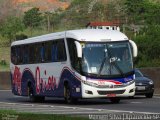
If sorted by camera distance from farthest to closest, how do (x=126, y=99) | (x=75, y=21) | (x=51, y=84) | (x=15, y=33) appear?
(x=75, y=21), (x=15, y=33), (x=126, y=99), (x=51, y=84)

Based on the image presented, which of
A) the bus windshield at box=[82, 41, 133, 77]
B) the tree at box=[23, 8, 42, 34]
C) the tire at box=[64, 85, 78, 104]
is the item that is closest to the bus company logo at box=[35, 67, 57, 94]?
the tire at box=[64, 85, 78, 104]

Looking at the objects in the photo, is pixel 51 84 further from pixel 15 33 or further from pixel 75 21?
pixel 75 21

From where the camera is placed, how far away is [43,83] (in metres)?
30.6

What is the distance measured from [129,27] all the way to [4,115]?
79.6 metres

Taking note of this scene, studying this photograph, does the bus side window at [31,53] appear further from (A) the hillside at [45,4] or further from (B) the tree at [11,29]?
(A) the hillside at [45,4]

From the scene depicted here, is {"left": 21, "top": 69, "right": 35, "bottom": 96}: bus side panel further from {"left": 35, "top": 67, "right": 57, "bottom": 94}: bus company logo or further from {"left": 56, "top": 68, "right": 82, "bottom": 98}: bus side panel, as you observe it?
{"left": 56, "top": 68, "right": 82, "bottom": 98}: bus side panel

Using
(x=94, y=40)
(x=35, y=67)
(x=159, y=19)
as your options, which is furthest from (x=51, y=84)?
(x=159, y=19)

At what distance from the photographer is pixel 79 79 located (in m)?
26.4

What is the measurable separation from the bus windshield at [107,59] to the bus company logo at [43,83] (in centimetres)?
327

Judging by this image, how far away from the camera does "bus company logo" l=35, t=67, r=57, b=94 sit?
2942 centimetres

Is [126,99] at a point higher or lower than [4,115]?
lower

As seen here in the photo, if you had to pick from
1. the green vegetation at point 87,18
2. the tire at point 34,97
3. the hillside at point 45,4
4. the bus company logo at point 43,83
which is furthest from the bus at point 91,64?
the hillside at point 45,4

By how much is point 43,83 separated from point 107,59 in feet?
16.9

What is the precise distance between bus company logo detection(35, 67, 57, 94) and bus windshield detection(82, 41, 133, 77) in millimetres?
3273
